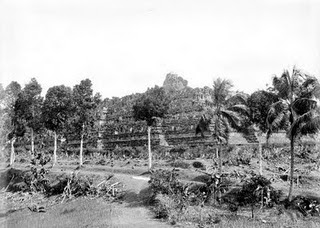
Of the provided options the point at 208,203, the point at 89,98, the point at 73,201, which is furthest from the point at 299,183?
the point at 89,98

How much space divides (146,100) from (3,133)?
55.1 feet

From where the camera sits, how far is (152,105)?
27328 mm

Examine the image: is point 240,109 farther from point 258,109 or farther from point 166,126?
point 166,126

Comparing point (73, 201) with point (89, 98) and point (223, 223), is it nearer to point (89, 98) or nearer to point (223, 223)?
point (223, 223)

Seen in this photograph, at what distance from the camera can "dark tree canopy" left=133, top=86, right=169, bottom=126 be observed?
27453 millimetres

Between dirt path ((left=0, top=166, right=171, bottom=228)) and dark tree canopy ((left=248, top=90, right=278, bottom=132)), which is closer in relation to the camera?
dirt path ((left=0, top=166, right=171, bottom=228))

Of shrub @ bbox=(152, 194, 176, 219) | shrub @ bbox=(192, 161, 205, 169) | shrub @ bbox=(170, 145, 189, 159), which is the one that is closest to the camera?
shrub @ bbox=(152, 194, 176, 219)

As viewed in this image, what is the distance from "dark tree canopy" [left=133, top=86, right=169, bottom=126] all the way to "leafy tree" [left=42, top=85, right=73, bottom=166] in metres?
8.58

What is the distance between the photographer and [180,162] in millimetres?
29703

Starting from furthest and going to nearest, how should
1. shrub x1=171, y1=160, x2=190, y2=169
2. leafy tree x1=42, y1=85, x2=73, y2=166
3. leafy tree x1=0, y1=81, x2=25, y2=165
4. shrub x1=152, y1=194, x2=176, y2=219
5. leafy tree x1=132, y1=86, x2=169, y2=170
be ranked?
leafy tree x1=0, y1=81, x2=25, y2=165 → leafy tree x1=42, y1=85, x2=73, y2=166 → shrub x1=171, y1=160, x2=190, y2=169 → leafy tree x1=132, y1=86, x2=169, y2=170 → shrub x1=152, y1=194, x2=176, y2=219

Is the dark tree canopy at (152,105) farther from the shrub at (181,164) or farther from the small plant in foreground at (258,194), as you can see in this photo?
the small plant in foreground at (258,194)

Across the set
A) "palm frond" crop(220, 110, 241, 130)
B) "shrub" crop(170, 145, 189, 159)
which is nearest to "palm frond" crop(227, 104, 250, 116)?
"palm frond" crop(220, 110, 241, 130)

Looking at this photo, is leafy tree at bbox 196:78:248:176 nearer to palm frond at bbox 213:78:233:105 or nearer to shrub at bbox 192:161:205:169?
palm frond at bbox 213:78:233:105

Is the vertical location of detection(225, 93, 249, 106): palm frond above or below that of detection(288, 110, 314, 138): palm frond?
above
